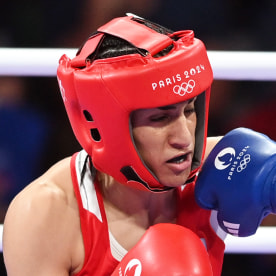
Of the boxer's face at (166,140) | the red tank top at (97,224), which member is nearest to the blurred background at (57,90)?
the red tank top at (97,224)

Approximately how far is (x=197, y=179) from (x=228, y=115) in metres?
0.92

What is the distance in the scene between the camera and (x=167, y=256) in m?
1.19

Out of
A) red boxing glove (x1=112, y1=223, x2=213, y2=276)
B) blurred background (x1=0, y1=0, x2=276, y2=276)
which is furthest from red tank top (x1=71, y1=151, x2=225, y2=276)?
blurred background (x1=0, y1=0, x2=276, y2=276)

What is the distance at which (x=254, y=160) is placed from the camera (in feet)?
4.48

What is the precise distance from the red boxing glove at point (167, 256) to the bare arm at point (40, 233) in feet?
0.62

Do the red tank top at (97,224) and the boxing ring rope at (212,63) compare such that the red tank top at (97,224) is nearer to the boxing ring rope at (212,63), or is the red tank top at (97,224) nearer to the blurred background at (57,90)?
the boxing ring rope at (212,63)

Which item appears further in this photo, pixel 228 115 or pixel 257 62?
pixel 228 115

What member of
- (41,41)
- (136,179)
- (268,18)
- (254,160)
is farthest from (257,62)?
(41,41)

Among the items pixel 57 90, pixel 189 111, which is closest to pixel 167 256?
pixel 189 111

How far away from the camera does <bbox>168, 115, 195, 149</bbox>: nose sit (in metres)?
1.30

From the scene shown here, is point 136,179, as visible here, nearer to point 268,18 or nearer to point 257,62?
point 257,62

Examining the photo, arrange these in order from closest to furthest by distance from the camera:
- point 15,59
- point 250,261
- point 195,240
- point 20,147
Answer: point 195,240 < point 15,59 < point 20,147 < point 250,261

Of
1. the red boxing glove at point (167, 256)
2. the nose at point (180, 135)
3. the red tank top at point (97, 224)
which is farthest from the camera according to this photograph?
the red tank top at point (97, 224)

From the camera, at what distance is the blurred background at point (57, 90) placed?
7.38 ft
